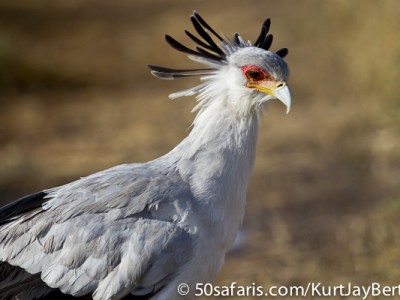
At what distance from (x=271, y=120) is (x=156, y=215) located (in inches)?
194

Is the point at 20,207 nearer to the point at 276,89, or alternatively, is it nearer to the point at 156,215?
the point at 156,215

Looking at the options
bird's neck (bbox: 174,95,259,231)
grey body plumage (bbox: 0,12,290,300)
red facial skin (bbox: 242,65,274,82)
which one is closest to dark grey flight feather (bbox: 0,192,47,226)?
grey body plumage (bbox: 0,12,290,300)

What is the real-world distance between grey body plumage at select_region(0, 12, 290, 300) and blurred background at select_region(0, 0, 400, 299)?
32 centimetres

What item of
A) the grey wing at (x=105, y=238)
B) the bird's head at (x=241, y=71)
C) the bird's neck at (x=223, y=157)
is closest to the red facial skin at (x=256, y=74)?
the bird's head at (x=241, y=71)

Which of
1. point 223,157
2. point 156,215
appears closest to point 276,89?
point 223,157

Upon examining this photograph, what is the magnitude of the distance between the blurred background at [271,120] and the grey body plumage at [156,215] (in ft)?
1.06

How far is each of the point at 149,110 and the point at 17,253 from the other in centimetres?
556

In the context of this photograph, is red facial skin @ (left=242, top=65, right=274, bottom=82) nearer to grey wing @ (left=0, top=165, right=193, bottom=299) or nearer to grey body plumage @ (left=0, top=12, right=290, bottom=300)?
grey body plumage @ (left=0, top=12, right=290, bottom=300)

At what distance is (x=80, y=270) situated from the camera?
3.98 m

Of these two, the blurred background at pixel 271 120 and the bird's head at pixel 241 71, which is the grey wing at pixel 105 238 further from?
the blurred background at pixel 271 120

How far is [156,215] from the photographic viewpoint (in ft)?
13.2

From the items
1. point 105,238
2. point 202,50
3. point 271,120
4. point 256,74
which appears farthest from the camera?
point 271,120

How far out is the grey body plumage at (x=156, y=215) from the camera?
13.0 ft

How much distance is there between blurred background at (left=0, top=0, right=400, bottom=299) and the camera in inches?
250
